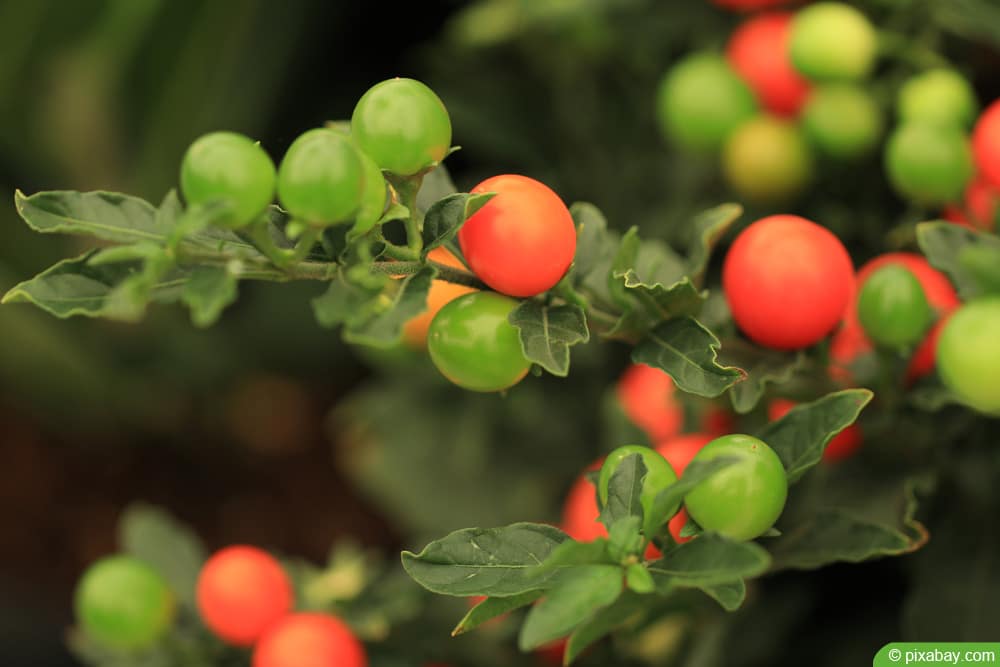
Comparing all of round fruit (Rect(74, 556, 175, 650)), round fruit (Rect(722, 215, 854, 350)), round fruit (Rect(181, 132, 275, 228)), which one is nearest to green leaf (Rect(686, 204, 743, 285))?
round fruit (Rect(722, 215, 854, 350))

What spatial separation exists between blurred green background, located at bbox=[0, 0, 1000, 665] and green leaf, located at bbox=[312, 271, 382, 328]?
386 millimetres

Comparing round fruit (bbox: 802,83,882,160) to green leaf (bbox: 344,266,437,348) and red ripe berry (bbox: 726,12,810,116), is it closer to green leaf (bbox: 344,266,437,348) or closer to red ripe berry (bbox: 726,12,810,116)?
red ripe berry (bbox: 726,12,810,116)

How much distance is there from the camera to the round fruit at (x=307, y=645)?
498 millimetres

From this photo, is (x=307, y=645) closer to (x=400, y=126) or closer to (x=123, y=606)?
(x=123, y=606)

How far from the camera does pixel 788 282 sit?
17.7 inches

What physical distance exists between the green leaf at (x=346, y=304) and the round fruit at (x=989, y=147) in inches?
12.6

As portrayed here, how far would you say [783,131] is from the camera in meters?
0.63

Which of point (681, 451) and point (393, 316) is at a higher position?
point (393, 316)

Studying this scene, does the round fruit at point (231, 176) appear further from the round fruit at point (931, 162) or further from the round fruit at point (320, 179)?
the round fruit at point (931, 162)

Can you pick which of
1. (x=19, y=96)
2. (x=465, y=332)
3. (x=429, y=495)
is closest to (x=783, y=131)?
(x=465, y=332)

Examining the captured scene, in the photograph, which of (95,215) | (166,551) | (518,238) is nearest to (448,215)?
(518,238)

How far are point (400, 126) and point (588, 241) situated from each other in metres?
0.14

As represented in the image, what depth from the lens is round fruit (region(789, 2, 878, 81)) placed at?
0.57 meters

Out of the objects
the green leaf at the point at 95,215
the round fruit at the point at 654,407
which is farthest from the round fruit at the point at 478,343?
the round fruit at the point at 654,407
